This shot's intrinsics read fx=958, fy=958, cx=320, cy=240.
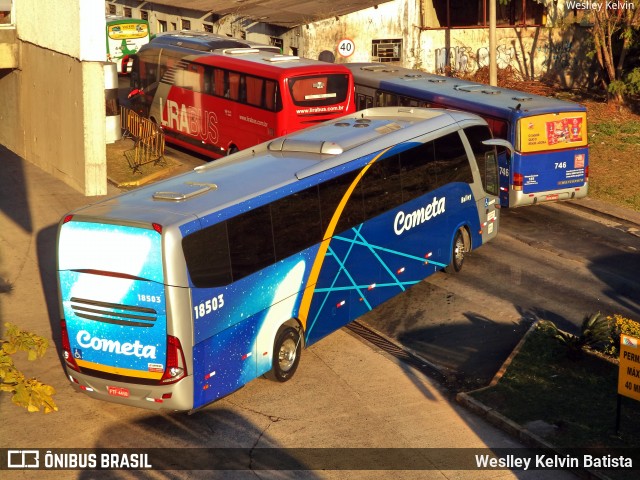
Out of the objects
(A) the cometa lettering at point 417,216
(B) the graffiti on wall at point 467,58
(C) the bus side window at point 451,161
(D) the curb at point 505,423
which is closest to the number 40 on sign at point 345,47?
(B) the graffiti on wall at point 467,58

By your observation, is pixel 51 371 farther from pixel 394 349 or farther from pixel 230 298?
pixel 394 349

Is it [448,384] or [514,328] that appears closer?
[448,384]

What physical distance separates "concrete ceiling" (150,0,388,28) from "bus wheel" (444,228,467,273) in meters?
19.0

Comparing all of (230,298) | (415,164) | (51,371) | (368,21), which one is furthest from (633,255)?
(368,21)

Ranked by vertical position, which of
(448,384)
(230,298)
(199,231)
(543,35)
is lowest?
(448,384)

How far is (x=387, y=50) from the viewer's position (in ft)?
125

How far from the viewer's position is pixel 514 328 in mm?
16453

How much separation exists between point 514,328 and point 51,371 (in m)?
7.68

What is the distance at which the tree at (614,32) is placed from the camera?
108 feet

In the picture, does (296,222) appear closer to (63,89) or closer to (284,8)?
(63,89)

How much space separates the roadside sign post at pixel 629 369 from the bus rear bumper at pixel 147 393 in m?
5.50

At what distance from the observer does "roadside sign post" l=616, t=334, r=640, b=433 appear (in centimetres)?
1211

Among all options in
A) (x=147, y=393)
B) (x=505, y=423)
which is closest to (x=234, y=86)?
(x=147, y=393)

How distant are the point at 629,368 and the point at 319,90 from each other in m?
14.3
